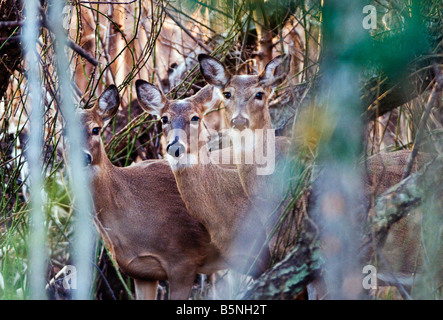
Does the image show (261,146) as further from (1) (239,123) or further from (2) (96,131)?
(2) (96,131)

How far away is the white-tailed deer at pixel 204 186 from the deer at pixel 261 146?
170 millimetres

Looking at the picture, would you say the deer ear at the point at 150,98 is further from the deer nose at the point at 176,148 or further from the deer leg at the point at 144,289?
the deer leg at the point at 144,289

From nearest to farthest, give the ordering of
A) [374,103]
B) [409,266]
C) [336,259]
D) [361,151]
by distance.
A: 1. [336,259]
2. [361,151]
3. [374,103]
4. [409,266]

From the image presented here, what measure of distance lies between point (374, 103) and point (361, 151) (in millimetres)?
467

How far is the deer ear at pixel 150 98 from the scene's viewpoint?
5691 millimetres

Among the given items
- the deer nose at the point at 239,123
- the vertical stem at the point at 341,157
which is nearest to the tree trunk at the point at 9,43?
the deer nose at the point at 239,123

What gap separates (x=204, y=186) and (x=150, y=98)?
856mm

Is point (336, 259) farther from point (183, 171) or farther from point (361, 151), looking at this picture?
point (183, 171)

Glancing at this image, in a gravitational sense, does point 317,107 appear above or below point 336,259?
above

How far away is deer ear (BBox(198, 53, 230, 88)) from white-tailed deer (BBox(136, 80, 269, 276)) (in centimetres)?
11

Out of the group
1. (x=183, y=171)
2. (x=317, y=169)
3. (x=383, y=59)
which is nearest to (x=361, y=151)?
(x=317, y=169)

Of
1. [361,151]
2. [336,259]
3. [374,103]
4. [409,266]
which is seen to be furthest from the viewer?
[409,266]

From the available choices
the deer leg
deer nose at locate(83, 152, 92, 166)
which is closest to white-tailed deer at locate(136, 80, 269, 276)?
deer nose at locate(83, 152, 92, 166)
